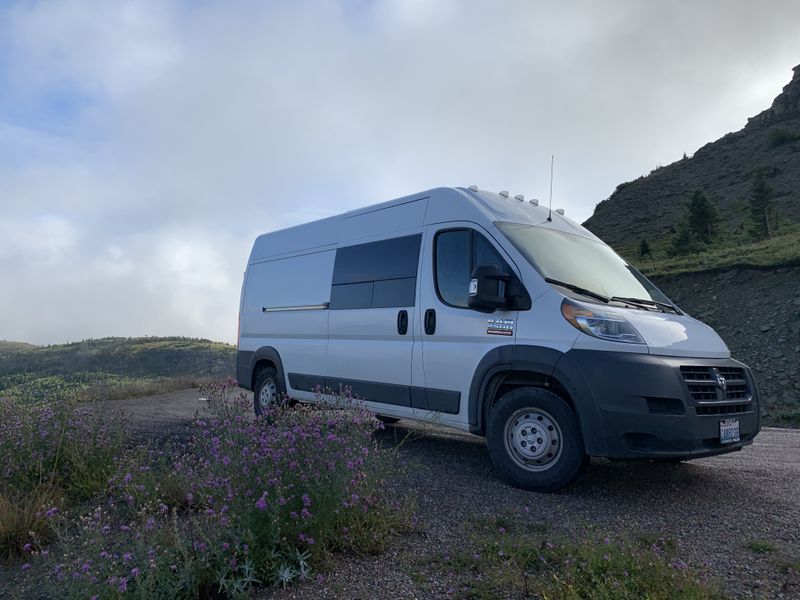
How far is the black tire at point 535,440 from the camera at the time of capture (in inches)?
204

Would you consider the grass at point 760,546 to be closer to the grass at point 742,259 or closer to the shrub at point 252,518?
the shrub at point 252,518

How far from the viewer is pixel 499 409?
18.5 feet

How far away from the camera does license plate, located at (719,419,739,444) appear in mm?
5258

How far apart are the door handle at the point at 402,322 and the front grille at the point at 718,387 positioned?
2.78 m

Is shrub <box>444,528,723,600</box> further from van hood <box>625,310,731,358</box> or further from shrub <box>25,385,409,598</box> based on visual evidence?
van hood <box>625,310,731,358</box>

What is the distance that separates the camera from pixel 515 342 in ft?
18.4

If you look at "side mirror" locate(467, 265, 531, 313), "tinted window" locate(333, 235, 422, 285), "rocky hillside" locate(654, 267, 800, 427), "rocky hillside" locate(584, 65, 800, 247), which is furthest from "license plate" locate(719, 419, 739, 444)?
"rocky hillside" locate(584, 65, 800, 247)

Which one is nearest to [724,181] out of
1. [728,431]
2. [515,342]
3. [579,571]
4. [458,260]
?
[458,260]

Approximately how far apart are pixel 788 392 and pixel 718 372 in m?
13.3

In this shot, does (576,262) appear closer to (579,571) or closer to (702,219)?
(579,571)

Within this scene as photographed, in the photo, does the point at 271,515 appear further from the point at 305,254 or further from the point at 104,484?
the point at 305,254

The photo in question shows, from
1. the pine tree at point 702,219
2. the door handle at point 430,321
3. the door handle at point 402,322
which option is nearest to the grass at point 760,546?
the door handle at point 430,321

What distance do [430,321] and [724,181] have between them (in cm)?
4584

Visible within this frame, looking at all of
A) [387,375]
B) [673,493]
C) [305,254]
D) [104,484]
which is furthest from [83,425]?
[673,493]
